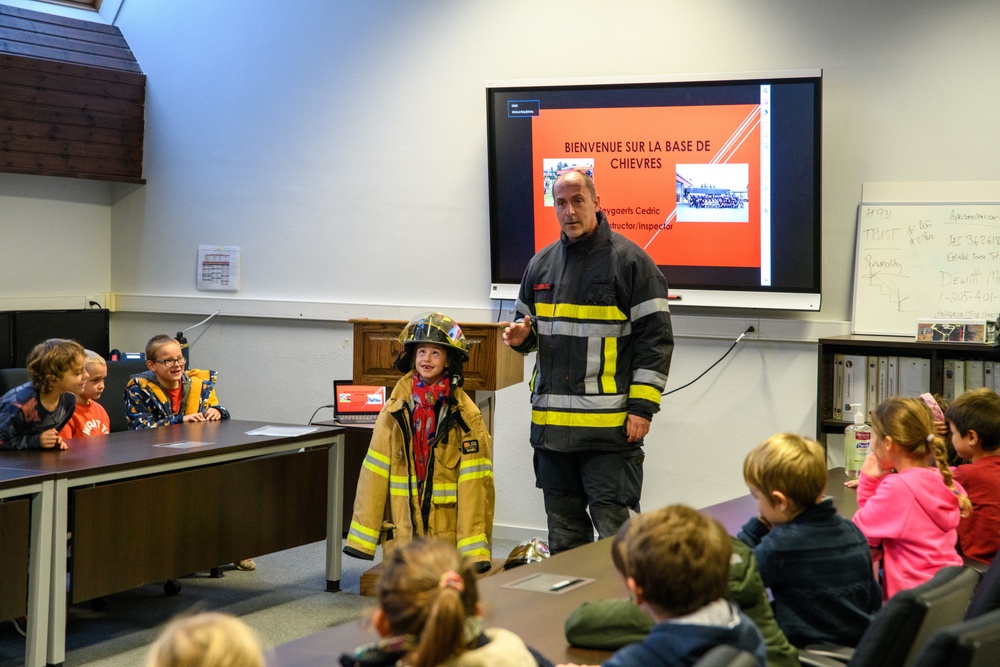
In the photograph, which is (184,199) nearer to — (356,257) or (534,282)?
(356,257)

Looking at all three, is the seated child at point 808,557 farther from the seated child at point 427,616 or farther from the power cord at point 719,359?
the power cord at point 719,359

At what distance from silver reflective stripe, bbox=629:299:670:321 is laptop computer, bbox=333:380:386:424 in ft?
6.60

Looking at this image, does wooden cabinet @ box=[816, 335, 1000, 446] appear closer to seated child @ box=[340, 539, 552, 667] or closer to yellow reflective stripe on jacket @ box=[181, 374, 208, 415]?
yellow reflective stripe on jacket @ box=[181, 374, 208, 415]

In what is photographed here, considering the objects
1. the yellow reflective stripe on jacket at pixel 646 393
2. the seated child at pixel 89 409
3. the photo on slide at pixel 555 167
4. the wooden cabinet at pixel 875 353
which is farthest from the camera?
the photo on slide at pixel 555 167

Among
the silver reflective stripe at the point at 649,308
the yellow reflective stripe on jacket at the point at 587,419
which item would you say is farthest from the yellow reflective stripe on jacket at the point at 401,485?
the silver reflective stripe at the point at 649,308

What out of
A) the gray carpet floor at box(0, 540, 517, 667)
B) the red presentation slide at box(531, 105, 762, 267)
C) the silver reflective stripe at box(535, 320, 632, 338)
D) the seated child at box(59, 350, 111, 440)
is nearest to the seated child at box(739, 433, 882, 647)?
the silver reflective stripe at box(535, 320, 632, 338)

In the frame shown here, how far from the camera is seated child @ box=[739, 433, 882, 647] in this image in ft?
7.06

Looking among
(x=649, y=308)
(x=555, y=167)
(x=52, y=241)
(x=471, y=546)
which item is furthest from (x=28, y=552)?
(x=52, y=241)

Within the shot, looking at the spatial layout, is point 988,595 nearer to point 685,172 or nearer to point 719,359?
point 719,359

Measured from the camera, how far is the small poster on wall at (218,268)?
668cm

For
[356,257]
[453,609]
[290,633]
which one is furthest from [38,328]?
[453,609]

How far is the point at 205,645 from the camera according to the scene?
1.20 metres

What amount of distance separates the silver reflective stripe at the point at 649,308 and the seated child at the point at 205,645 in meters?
2.78

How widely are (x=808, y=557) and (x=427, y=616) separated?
0.97 m
